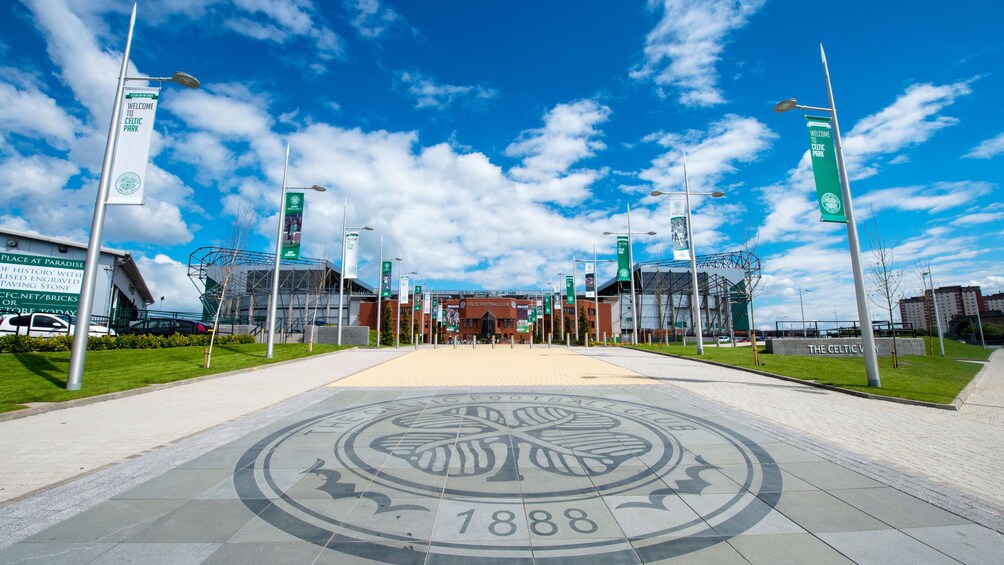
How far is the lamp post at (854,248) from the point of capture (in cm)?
1167

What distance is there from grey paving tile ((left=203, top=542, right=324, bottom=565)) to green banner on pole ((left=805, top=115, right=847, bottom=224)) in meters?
14.5

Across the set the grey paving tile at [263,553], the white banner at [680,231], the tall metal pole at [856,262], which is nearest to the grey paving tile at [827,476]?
the grey paving tile at [263,553]

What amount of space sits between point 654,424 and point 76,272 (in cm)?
2581

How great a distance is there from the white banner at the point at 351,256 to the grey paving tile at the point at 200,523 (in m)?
26.7

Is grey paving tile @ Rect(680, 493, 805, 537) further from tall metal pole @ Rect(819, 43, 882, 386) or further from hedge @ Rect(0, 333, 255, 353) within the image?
hedge @ Rect(0, 333, 255, 353)

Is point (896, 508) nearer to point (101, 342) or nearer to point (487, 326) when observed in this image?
point (101, 342)

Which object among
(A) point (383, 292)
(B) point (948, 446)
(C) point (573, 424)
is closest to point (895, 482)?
(B) point (948, 446)

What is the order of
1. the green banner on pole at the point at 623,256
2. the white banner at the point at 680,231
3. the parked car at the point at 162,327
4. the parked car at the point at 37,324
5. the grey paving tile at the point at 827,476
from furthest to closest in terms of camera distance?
the green banner on pole at the point at 623,256
the parked car at the point at 162,327
the white banner at the point at 680,231
the parked car at the point at 37,324
the grey paving tile at the point at 827,476

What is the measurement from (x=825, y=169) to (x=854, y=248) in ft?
8.12

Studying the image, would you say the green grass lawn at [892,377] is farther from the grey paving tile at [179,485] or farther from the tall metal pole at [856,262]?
the grey paving tile at [179,485]

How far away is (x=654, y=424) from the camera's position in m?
7.64

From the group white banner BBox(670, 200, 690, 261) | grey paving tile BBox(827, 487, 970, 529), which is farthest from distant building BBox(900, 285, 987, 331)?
grey paving tile BBox(827, 487, 970, 529)

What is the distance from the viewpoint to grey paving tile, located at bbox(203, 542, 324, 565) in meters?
3.27

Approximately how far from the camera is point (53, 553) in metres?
3.35
